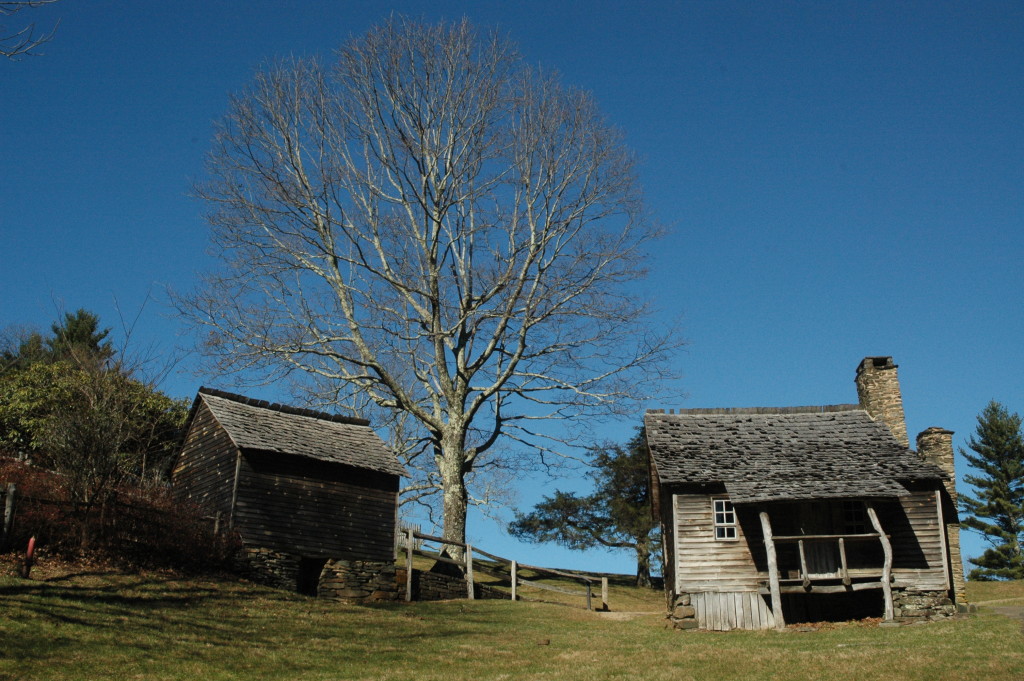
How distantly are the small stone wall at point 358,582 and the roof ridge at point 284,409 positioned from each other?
5582 mm

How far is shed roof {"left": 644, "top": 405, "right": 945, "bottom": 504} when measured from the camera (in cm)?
2528

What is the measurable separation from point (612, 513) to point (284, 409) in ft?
48.6

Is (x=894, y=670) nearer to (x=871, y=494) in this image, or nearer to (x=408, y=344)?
(x=871, y=494)

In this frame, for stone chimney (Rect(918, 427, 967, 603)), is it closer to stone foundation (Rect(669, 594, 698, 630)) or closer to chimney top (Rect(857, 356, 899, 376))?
chimney top (Rect(857, 356, 899, 376))

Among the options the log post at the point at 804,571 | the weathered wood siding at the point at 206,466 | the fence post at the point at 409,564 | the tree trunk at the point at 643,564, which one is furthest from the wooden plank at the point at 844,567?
the weathered wood siding at the point at 206,466

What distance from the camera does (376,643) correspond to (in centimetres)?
1980

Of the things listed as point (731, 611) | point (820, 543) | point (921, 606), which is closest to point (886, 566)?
point (921, 606)

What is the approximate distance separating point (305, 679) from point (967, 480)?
5047 cm

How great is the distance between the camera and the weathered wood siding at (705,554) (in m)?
25.3

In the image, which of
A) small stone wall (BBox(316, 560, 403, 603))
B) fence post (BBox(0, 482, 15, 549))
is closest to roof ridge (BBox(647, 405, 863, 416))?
small stone wall (BBox(316, 560, 403, 603))

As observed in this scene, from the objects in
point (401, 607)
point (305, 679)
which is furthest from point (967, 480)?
point (305, 679)

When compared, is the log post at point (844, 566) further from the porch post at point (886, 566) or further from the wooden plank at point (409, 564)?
the wooden plank at point (409, 564)

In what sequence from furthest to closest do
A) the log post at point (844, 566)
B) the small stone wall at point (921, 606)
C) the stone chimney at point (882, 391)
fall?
1. the stone chimney at point (882, 391)
2. the small stone wall at point (921, 606)
3. the log post at point (844, 566)

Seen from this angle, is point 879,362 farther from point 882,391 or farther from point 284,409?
point 284,409
